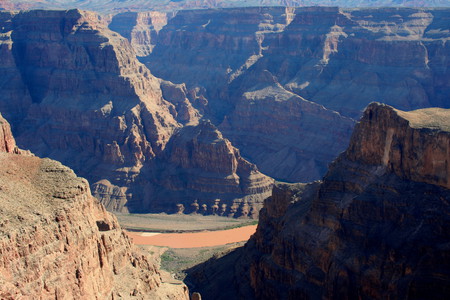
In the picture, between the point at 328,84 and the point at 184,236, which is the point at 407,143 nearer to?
the point at 184,236

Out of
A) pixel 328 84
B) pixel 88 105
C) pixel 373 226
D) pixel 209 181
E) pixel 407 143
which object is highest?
pixel 328 84

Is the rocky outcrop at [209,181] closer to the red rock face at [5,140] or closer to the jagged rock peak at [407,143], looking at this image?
the jagged rock peak at [407,143]

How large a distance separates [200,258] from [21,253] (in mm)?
52004

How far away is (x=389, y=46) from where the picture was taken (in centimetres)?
17488

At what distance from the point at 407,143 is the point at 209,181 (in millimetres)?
66653

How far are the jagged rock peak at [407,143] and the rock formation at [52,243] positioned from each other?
83.5ft

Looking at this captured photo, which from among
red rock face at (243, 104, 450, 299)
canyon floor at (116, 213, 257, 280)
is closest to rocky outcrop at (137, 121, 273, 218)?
canyon floor at (116, 213, 257, 280)

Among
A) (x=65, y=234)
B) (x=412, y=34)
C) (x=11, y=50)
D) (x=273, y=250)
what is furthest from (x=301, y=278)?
(x=412, y=34)

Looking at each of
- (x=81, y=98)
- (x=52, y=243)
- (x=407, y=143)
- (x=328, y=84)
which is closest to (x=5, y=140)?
(x=52, y=243)

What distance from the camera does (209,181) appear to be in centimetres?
13150

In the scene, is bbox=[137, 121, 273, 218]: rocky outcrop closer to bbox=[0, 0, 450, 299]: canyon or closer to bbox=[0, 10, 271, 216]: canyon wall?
bbox=[0, 0, 450, 299]: canyon

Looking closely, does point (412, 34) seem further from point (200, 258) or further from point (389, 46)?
point (200, 258)

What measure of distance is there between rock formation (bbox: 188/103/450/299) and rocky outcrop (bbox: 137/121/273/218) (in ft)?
153

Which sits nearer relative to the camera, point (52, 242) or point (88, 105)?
point (52, 242)
